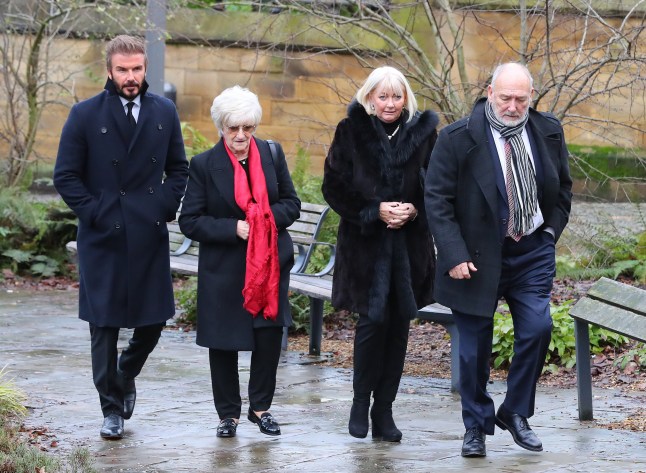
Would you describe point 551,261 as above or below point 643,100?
below

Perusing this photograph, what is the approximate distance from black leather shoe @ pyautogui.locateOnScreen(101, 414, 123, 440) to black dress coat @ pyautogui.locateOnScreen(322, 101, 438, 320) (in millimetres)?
1251

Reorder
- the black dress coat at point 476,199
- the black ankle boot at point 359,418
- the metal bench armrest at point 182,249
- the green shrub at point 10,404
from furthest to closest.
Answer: the metal bench armrest at point 182,249, the green shrub at point 10,404, the black ankle boot at point 359,418, the black dress coat at point 476,199

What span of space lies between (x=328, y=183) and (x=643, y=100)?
246 inches

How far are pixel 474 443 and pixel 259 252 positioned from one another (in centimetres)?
142

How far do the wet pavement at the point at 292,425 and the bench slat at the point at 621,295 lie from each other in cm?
63

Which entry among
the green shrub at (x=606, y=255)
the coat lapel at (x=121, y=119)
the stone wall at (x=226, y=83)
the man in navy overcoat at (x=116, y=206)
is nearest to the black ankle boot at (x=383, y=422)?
the man in navy overcoat at (x=116, y=206)

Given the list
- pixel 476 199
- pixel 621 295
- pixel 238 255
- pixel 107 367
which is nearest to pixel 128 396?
pixel 107 367

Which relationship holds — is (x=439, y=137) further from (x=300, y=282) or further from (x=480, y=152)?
(x=300, y=282)

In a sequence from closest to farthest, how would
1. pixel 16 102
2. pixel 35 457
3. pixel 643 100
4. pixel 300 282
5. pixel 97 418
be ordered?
pixel 35 457 → pixel 97 418 → pixel 300 282 → pixel 643 100 → pixel 16 102

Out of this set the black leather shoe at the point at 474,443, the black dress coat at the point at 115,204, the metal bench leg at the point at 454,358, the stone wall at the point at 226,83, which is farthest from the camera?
the stone wall at the point at 226,83

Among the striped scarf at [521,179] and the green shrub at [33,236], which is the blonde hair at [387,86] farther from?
the green shrub at [33,236]

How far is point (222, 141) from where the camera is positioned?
6934 millimetres

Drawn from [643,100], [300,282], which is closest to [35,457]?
[300,282]

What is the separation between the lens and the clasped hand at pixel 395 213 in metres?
6.61
